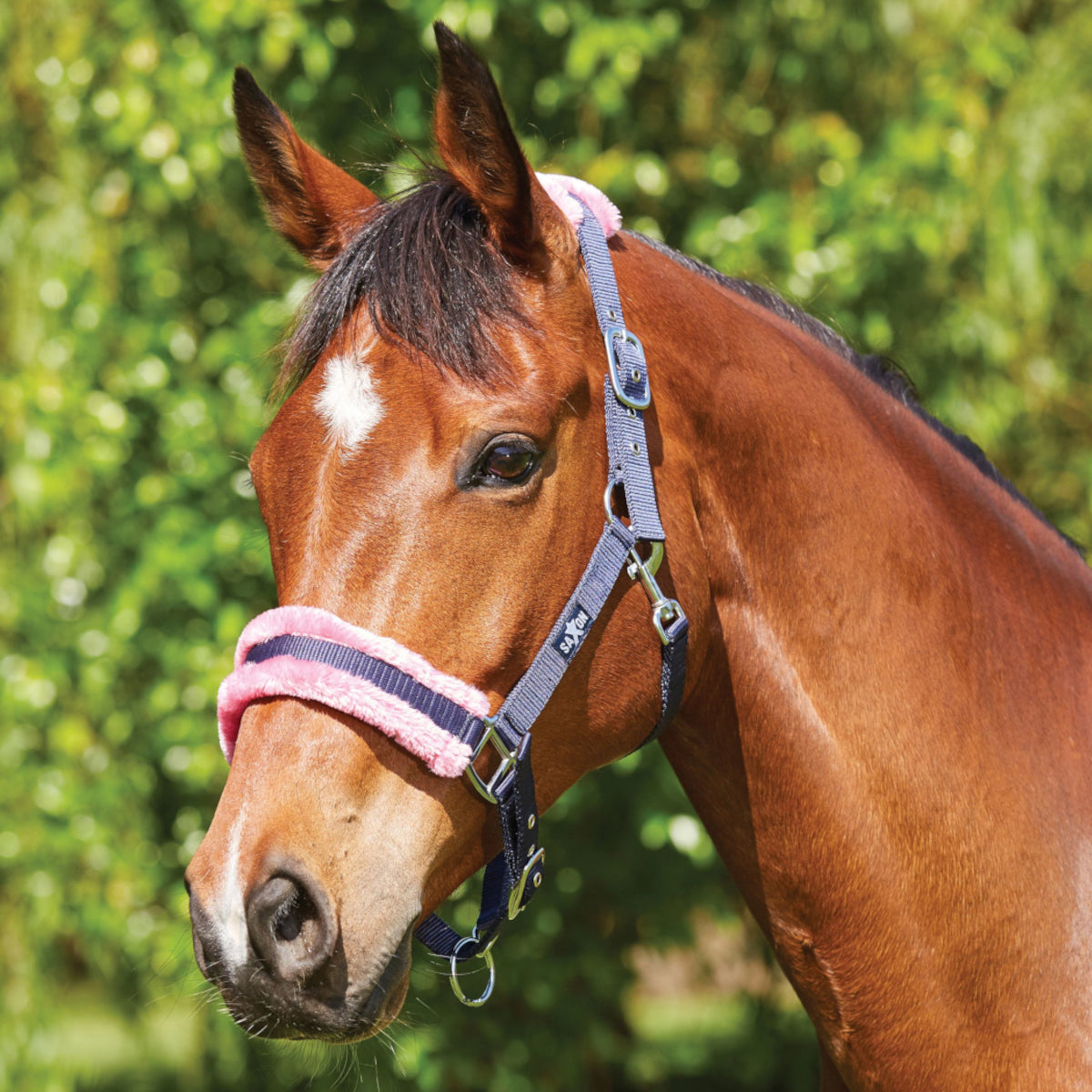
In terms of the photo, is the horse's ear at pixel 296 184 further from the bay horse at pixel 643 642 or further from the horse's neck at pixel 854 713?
the horse's neck at pixel 854 713

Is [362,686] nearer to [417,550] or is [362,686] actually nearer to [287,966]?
[417,550]

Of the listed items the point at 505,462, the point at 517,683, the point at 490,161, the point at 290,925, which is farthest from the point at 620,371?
the point at 290,925

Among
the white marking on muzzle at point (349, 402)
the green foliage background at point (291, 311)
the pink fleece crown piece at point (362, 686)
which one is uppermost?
the white marking on muzzle at point (349, 402)

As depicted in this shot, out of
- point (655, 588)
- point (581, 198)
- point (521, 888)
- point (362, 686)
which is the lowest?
point (521, 888)

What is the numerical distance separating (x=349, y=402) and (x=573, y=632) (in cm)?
44

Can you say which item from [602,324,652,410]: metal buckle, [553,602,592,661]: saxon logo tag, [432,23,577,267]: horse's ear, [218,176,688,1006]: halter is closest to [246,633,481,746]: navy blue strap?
[218,176,688,1006]: halter

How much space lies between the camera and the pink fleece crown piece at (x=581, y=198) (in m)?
1.80

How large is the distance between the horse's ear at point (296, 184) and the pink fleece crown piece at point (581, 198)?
314 millimetres

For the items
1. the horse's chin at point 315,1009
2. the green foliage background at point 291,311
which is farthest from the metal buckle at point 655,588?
the green foliage background at point 291,311

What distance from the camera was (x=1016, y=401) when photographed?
4305 mm

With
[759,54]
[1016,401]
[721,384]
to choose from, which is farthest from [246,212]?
[1016,401]

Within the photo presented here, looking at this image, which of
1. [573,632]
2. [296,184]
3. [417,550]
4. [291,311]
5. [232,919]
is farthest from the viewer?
[291,311]

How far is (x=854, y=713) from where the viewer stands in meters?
1.71

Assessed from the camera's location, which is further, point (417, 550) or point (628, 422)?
point (628, 422)
